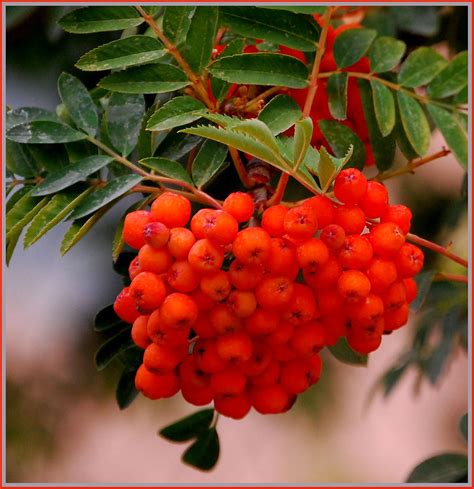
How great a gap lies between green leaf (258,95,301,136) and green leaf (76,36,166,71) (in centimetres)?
15

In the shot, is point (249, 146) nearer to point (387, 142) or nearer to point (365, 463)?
point (387, 142)

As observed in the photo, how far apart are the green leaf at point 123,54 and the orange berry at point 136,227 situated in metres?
0.19

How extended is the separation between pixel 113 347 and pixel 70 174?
27cm

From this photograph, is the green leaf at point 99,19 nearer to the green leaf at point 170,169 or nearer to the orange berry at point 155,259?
the green leaf at point 170,169

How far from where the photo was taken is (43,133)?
110 cm

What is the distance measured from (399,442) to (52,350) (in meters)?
1.52

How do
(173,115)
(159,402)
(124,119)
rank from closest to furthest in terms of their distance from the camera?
(173,115)
(124,119)
(159,402)

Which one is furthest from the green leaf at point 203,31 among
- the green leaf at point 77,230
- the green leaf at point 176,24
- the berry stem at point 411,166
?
the berry stem at point 411,166

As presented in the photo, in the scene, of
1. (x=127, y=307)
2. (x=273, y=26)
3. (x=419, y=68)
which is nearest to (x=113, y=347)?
(x=127, y=307)

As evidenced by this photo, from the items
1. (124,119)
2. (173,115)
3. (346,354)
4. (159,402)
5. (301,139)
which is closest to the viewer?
(301,139)

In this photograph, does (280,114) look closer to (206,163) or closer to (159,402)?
(206,163)

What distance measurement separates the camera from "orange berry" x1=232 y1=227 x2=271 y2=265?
2.96ft

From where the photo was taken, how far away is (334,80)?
118 centimetres

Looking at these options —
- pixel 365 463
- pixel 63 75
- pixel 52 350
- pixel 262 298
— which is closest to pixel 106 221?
pixel 52 350
